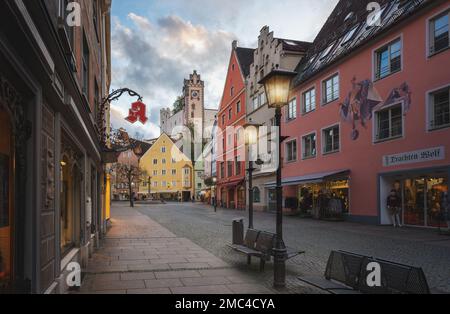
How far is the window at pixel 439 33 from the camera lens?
17.5 meters

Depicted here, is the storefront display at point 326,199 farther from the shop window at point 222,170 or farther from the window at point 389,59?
the shop window at point 222,170

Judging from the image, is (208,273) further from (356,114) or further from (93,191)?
(356,114)

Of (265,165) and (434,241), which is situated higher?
(265,165)

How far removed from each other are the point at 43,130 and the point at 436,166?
16.1 meters

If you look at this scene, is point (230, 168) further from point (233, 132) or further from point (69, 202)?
point (69, 202)

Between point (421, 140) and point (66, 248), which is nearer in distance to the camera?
point (66, 248)

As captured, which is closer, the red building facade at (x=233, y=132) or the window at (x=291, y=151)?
the window at (x=291, y=151)

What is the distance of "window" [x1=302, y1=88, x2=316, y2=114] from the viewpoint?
28.6m

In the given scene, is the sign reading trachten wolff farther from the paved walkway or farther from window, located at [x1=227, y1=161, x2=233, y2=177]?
window, located at [x1=227, y1=161, x2=233, y2=177]

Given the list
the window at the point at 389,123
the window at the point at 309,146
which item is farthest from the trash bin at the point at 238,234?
the window at the point at 309,146

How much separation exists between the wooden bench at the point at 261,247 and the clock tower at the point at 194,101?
89.2 m

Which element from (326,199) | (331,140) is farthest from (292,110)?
(326,199)
